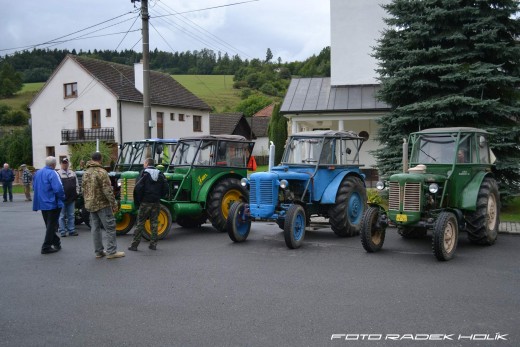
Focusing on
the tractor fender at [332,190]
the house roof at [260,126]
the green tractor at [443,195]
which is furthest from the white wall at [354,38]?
the house roof at [260,126]

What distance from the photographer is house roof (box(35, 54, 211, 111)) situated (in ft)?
130

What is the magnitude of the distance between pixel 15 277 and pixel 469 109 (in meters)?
12.1

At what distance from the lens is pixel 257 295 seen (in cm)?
661

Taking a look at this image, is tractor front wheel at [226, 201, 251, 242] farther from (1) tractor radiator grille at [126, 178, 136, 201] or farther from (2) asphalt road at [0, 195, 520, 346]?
(1) tractor radiator grille at [126, 178, 136, 201]

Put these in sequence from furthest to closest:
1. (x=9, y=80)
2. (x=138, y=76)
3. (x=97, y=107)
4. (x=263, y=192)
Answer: (x=9, y=80), (x=138, y=76), (x=97, y=107), (x=263, y=192)

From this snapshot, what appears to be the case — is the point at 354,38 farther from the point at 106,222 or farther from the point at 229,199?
the point at 106,222

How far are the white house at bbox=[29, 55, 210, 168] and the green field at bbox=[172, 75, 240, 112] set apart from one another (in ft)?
141

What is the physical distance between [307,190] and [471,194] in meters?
3.27

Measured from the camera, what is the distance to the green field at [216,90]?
88.4 m

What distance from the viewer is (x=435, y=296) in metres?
6.46

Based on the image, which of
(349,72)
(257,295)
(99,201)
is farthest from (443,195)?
(349,72)

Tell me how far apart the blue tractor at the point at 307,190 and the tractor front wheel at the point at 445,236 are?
2.63 metres

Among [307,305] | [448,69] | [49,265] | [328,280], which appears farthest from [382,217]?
[448,69]

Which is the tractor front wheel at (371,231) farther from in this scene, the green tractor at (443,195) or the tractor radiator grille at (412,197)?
the tractor radiator grille at (412,197)
